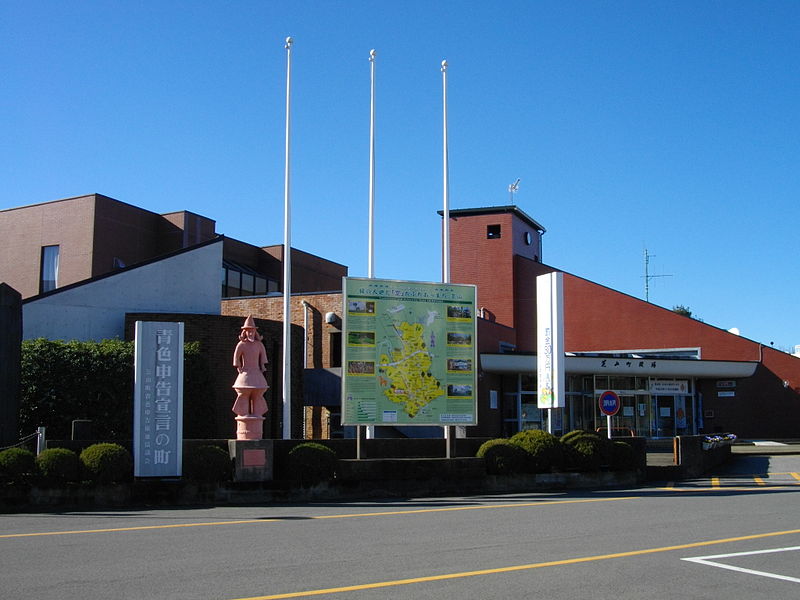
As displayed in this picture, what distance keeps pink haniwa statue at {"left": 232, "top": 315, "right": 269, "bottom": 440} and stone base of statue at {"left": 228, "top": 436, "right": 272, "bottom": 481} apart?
3.28ft

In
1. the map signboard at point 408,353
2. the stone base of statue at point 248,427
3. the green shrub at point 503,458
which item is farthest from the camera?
the green shrub at point 503,458

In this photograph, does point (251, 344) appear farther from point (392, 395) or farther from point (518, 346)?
point (518, 346)

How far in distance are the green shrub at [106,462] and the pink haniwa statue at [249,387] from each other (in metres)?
2.83

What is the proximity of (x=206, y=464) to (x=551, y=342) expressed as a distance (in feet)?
31.3

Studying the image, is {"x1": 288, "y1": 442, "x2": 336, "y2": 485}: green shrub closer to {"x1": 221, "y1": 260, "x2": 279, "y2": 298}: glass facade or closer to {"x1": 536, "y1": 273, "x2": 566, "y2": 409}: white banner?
{"x1": 536, "y1": 273, "x2": 566, "y2": 409}: white banner

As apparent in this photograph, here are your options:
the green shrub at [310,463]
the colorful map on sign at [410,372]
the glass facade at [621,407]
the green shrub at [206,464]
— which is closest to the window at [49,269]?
the glass facade at [621,407]

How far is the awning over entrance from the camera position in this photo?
3534cm

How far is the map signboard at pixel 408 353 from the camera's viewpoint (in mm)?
19344

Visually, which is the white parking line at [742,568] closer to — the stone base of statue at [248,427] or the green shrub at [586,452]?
the green shrub at [586,452]

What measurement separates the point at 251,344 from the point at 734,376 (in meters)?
30.1

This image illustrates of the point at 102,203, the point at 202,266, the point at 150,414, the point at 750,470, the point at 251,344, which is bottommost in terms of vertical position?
the point at 750,470

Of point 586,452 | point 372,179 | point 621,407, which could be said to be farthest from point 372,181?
point 621,407

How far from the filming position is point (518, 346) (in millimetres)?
44031

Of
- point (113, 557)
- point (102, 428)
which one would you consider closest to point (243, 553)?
point (113, 557)
